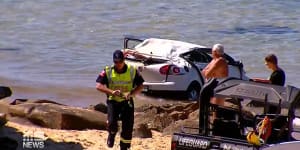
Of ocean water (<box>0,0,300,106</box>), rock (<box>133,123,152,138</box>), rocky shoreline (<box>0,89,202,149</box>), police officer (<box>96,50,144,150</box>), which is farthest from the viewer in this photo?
ocean water (<box>0,0,300,106</box>)

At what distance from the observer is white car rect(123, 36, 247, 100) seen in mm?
18188

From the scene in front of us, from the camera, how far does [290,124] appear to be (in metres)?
8.73

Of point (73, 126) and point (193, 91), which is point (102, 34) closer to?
point (193, 91)

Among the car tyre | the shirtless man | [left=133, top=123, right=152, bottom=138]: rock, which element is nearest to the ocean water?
the car tyre

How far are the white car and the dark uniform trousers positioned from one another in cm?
750

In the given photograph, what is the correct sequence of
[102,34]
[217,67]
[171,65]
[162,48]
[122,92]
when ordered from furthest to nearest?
[102,34] < [162,48] < [171,65] < [217,67] < [122,92]

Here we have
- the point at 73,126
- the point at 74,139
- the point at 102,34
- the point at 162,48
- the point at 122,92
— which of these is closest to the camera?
the point at 122,92

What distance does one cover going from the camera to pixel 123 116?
1045 cm

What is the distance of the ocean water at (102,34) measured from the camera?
74.1ft

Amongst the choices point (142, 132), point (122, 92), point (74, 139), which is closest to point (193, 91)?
point (142, 132)

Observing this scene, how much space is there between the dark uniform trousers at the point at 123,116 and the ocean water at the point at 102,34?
837cm

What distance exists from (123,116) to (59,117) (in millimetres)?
2368

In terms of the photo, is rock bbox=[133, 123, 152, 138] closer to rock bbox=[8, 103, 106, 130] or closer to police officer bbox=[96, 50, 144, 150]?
rock bbox=[8, 103, 106, 130]

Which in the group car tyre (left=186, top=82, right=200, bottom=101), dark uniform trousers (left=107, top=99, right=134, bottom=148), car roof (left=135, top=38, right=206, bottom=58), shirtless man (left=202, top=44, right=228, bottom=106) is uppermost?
shirtless man (left=202, top=44, right=228, bottom=106)
